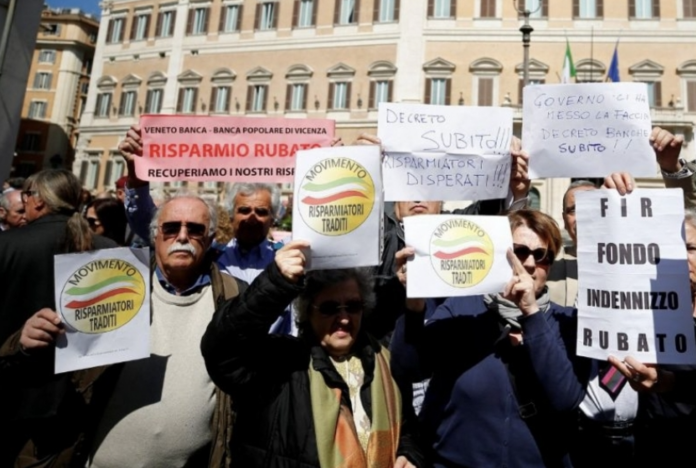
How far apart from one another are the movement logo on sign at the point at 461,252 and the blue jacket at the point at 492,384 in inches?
7.5

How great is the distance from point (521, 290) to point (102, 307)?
1658 mm

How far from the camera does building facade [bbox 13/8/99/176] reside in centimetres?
4111

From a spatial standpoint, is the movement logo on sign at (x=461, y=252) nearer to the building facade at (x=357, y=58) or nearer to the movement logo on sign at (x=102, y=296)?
the movement logo on sign at (x=102, y=296)

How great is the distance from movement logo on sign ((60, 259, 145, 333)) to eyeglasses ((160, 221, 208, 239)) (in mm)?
297

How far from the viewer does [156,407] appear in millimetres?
2150

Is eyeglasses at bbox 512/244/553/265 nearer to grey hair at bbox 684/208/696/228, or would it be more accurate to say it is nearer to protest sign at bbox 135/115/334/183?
grey hair at bbox 684/208/696/228

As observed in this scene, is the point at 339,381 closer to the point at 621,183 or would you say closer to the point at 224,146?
the point at 621,183

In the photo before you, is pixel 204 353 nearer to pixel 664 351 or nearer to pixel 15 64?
pixel 664 351

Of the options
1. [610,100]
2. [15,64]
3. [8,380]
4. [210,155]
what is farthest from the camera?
[15,64]

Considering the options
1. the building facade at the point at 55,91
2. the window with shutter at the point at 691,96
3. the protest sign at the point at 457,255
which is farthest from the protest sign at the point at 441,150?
the building facade at the point at 55,91

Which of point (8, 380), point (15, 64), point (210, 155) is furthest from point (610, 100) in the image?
point (15, 64)

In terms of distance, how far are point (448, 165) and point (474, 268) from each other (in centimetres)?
79

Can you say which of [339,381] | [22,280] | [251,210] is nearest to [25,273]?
[22,280]

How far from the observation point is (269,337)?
2.03m
